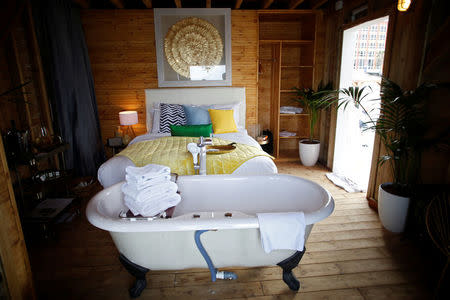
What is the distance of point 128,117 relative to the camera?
379 cm

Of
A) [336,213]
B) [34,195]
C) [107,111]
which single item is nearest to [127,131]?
Answer: [107,111]

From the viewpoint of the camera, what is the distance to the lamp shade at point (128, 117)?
3766mm

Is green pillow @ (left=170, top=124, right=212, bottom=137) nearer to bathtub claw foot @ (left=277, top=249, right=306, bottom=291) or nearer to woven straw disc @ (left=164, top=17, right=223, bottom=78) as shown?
woven straw disc @ (left=164, top=17, right=223, bottom=78)

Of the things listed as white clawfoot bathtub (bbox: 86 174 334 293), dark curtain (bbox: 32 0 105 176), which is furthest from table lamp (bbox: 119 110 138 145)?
white clawfoot bathtub (bbox: 86 174 334 293)

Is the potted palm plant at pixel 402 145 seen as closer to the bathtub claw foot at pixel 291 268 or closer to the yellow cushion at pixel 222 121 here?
the bathtub claw foot at pixel 291 268

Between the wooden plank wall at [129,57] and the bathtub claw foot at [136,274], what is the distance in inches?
113

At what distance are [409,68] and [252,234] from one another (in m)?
1.95

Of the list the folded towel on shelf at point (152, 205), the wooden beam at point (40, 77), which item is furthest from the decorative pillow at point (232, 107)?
the folded towel on shelf at point (152, 205)

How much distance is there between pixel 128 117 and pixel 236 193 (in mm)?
2426

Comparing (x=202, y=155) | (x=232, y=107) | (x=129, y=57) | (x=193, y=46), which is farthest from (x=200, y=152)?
(x=129, y=57)

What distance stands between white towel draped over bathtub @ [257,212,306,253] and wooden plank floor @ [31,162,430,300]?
466 millimetres

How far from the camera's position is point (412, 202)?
215 centimetres

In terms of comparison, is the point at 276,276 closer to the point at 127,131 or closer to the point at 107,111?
the point at 127,131

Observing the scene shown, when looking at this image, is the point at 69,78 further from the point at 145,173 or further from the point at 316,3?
the point at 316,3
